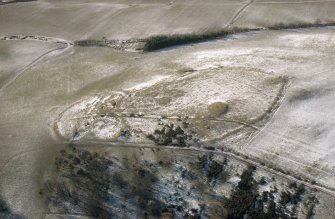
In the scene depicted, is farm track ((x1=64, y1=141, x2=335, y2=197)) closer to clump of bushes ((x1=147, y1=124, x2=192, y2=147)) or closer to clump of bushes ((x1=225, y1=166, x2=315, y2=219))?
clump of bushes ((x1=147, y1=124, x2=192, y2=147))

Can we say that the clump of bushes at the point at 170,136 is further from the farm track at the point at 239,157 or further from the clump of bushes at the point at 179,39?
the clump of bushes at the point at 179,39

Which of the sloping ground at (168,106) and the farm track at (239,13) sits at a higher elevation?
the farm track at (239,13)

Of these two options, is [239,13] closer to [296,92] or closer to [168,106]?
[296,92]

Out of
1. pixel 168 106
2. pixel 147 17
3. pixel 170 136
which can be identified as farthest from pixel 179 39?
pixel 170 136

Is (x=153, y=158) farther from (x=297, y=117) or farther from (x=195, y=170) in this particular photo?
(x=297, y=117)

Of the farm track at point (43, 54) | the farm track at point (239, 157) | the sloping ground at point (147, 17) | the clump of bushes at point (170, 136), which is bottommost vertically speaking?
the farm track at point (239, 157)

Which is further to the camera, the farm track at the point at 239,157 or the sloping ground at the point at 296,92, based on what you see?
the sloping ground at the point at 296,92

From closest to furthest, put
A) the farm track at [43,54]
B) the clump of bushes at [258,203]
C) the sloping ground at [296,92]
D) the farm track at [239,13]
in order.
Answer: the clump of bushes at [258,203] → the sloping ground at [296,92] → the farm track at [43,54] → the farm track at [239,13]

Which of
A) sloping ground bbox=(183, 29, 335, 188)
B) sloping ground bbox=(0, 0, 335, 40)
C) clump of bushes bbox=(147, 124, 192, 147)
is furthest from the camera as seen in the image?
sloping ground bbox=(0, 0, 335, 40)

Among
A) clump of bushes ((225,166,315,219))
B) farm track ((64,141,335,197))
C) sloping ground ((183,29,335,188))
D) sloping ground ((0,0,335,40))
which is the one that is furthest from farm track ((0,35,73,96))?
clump of bushes ((225,166,315,219))

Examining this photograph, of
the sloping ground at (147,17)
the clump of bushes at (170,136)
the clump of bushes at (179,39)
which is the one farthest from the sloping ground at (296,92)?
the clump of bushes at (170,136)
